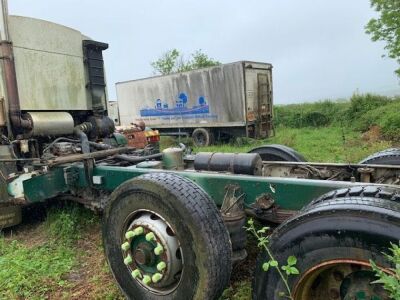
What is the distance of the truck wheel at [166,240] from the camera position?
7.85 feet

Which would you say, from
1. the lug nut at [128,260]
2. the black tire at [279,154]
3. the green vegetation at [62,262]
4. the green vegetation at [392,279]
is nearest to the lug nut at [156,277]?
the lug nut at [128,260]

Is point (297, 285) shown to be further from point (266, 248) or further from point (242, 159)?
point (242, 159)

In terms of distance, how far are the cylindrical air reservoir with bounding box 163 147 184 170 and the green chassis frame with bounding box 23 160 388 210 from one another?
0.61 m

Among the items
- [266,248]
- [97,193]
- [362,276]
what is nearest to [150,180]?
[266,248]

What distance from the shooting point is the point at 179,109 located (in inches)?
634

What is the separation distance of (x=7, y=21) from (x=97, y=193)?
2.22 meters

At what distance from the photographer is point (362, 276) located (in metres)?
1.99

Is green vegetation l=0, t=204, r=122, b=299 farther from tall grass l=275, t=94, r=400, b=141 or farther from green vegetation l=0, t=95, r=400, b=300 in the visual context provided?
tall grass l=275, t=94, r=400, b=141

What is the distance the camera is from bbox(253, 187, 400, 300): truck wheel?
174cm

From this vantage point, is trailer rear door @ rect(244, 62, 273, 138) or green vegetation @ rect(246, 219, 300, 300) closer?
green vegetation @ rect(246, 219, 300, 300)

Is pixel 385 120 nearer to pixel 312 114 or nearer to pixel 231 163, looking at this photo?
pixel 312 114

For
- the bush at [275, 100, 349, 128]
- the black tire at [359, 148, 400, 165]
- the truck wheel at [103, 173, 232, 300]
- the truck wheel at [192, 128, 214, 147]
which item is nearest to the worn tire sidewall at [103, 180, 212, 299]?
the truck wheel at [103, 173, 232, 300]

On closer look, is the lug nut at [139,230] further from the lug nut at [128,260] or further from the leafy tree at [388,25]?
the leafy tree at [388,25]

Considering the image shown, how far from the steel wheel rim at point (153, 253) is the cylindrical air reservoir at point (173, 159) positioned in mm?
1484
